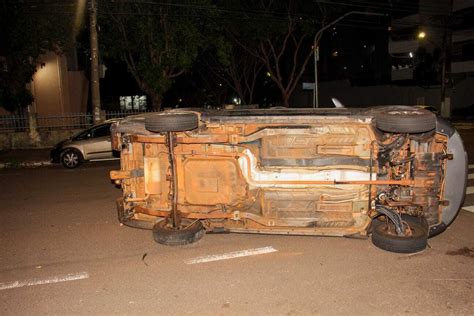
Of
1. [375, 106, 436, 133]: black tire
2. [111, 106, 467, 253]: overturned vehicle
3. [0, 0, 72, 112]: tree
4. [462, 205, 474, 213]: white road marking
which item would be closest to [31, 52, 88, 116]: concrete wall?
[0, 0, 72, 112]: tree

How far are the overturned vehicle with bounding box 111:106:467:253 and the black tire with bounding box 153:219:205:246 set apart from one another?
0.01 meters

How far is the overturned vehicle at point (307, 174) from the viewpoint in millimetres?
5078

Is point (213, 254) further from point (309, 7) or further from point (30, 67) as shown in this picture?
point (309, 7)

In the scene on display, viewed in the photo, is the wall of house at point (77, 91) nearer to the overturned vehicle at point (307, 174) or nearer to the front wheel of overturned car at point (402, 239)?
the overturned vehicle at point (307, 174)

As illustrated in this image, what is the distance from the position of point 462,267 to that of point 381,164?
4.77 ft

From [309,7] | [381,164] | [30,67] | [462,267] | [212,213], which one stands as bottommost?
[462,267]

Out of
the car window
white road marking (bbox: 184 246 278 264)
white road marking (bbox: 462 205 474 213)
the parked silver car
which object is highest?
the car window

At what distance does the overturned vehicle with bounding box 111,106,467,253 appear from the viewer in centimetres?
508

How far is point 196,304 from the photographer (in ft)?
13.0

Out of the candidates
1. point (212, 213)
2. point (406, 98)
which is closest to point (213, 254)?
point (212, 213)

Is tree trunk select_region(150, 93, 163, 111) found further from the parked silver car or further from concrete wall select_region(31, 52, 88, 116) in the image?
the parked silver car

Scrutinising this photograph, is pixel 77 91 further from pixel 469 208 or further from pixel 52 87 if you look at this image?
pixel 469 208

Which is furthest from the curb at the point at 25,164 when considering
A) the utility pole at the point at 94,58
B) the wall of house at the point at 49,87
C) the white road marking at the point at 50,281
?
the white road marking at the point at 50,281

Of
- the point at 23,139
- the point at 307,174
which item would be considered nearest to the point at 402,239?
the point at 307,174
